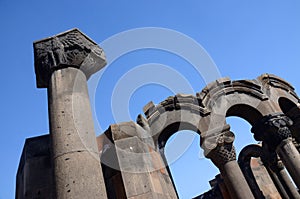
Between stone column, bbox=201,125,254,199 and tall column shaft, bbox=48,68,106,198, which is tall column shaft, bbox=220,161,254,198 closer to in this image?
stone column, bbox=201,125,254,199

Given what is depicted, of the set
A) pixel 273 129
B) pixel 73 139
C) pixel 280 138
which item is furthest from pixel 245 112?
pixel 73 139

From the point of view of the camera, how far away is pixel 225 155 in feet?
19.5

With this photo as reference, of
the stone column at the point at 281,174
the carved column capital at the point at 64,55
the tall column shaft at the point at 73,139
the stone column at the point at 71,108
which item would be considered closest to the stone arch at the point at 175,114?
the stone column at the point at 71,108

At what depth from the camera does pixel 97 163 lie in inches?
114

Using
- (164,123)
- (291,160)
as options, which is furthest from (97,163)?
(291,160)

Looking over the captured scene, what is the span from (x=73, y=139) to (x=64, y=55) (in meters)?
1.38

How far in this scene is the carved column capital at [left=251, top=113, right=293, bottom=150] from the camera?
6.48 meters

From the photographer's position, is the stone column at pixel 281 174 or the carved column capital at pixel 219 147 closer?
the carved column capital at pixel 219 147

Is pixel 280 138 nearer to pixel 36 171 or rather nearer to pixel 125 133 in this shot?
pixel 125 133

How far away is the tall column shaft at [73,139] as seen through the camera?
2.60m

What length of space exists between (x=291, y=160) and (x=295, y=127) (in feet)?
6.16

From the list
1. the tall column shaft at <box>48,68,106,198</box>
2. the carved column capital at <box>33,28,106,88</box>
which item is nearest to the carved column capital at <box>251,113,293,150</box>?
the carved column capital at <box>33,28,106,88</box>

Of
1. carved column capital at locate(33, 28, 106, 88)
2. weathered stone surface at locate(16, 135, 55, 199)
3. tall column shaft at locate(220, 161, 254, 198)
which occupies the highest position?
carved column capital at locate(33, 28, 106, 88)

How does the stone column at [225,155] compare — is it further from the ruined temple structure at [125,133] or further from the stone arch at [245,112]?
the stone arch at [245,112]
